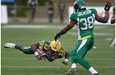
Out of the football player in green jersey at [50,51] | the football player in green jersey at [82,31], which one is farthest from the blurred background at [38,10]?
the football player in green jersey at [82,31]

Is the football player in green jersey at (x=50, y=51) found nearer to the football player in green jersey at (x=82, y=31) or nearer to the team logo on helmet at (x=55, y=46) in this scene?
the team logo on helmet at (x=55, y=46)

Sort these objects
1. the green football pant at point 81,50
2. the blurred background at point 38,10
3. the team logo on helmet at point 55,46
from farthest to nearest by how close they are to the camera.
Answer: the blurred background at point 38,10, the team logo on helmet at point 55,46, the green football pant at point 81,50

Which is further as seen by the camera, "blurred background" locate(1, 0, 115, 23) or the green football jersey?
"blurred background" locate(1, 0, 115, 23)

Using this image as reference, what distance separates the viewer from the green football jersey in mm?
11703

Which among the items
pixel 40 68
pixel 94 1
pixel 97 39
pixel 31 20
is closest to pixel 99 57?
pixel 40 68

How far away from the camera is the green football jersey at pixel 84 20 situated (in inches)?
461

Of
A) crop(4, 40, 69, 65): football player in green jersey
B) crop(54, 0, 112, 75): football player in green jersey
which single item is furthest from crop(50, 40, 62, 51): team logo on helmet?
crop(54, 0, 112, 75): football player in green jersey

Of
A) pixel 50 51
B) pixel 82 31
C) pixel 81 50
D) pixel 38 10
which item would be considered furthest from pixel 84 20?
pixel 38 10

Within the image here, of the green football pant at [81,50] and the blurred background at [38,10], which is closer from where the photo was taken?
the green football pant at [81,50]

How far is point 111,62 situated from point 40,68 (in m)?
2.20

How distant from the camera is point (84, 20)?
38.5ft

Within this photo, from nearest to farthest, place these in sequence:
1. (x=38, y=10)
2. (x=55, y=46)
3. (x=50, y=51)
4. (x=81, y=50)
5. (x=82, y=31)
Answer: (x=81, y=50) → (x=82, y=31) → (x=55, y=46) → (x=50, y=51) → (x=38, y=10)

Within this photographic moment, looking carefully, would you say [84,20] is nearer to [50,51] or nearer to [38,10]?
[50,51]

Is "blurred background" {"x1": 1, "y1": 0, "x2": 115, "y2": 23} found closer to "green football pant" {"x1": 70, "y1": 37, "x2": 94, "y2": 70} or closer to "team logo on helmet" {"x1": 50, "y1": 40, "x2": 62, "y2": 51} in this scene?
"team logo on helmet" {"x1": 50, "y1": 40, "x2": 62, "y2": 51}
